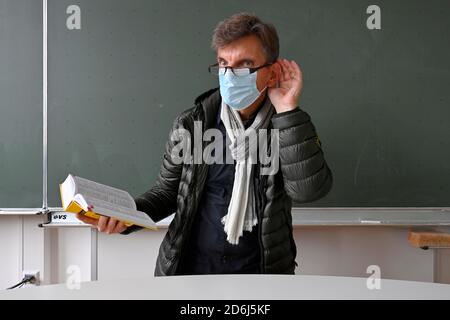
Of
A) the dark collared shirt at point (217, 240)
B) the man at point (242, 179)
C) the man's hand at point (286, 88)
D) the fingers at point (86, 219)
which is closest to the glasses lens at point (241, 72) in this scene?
the man at point (242, 179)

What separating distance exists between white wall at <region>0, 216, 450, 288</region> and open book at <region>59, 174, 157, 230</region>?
0.95 m

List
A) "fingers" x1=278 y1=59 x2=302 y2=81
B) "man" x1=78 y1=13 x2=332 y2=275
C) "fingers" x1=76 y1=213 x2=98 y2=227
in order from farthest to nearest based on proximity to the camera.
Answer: "fingers" x1=278 y1=59 x2=302 y2=81
"man" x1=78 y1=13 x2=332 y2=275
"fingers" x1=76 y1=213 x2=98 y2=227

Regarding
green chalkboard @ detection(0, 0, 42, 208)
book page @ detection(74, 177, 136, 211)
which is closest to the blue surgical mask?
book page @ detection(74, 177, 136, 211)

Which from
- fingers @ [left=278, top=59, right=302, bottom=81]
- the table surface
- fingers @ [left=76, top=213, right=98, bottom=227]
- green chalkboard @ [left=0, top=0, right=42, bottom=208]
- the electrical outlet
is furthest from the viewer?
the electrical outlet

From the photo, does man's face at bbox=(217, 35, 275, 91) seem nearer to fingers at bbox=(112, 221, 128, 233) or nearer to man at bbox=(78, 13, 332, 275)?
man at bbox=(78, 13, 332, 275)

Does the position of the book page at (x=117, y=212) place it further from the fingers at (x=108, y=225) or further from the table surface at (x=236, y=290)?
the table surface at (x=236, y=290)

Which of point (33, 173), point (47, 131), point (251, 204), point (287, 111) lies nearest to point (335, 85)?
point (287, 111)

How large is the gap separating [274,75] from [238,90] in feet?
0.49

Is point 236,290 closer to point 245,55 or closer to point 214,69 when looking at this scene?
point 245,55

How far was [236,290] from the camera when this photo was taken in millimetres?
1021

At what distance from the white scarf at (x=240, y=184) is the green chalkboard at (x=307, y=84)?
0.59 metres

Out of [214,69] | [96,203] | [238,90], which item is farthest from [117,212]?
[214,69]

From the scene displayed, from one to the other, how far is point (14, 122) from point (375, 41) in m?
1.82

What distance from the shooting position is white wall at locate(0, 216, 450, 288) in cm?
205
